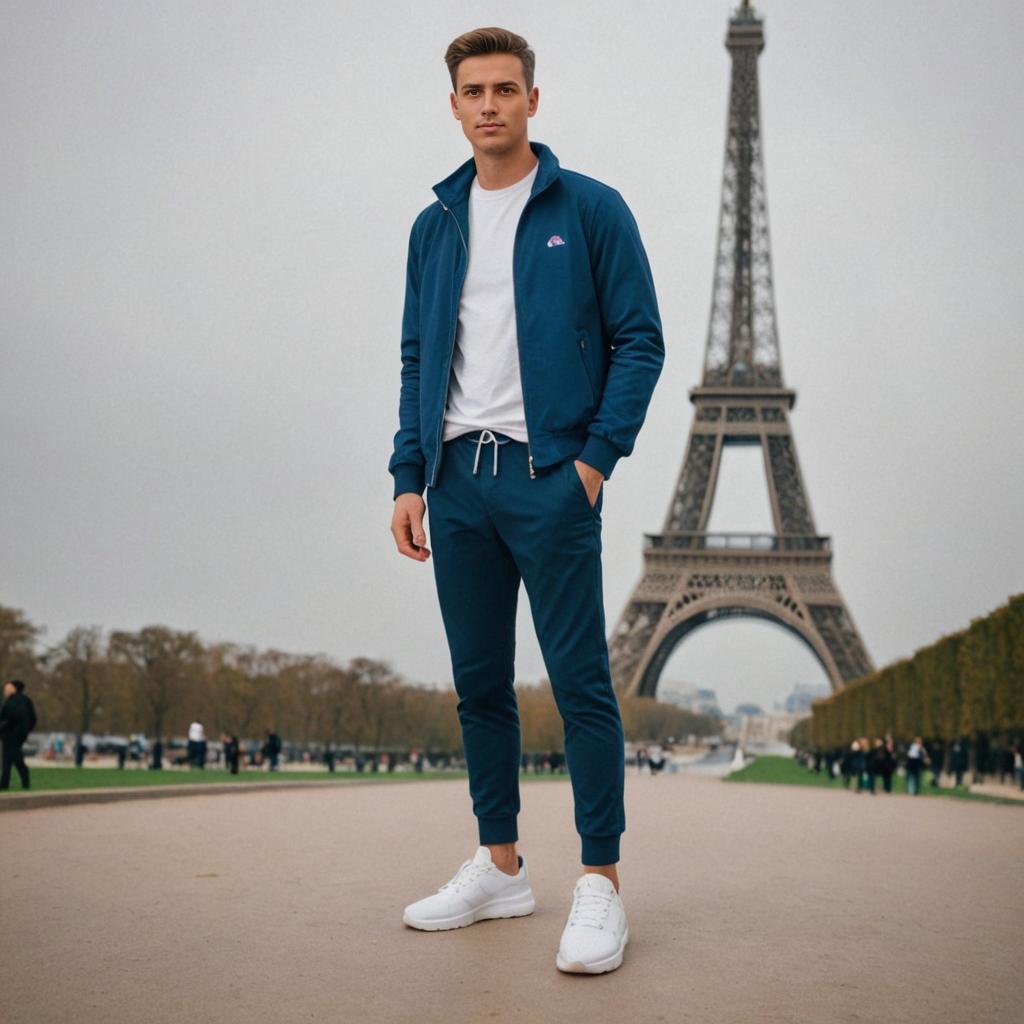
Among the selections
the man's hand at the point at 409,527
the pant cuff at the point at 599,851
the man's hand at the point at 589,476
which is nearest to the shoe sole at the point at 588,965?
the pant cuff at the point at 599,851

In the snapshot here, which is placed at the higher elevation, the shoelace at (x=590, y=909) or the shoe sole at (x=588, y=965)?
the shoelace at (x=590, y=909)

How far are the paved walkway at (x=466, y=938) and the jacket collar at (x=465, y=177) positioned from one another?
7.22 ft

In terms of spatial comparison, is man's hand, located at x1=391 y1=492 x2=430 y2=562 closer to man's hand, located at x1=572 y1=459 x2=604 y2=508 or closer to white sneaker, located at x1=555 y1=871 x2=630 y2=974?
man's hand, located at x1=572 y1=459 x2=604 y2=508

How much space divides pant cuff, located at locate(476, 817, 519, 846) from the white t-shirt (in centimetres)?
121

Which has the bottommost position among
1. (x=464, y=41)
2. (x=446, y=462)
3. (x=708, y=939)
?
(x=708, y=939)

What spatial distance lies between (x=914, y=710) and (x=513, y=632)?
35231mm

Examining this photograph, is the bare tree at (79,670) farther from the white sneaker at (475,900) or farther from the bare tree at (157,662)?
the white sneaker at (475,900)

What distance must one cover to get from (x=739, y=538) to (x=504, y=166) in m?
54.9

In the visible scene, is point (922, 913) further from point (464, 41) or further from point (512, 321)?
point (464, 41)

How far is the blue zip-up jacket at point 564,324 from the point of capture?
3.72m

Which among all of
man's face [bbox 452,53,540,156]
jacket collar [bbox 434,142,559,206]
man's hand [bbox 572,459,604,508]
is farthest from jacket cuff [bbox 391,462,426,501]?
man's face [bbox 452,53,540,156]

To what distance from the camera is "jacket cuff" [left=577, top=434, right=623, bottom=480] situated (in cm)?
365

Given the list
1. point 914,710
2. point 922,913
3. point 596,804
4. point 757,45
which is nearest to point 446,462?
point 596,804

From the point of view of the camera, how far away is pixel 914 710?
121ft
